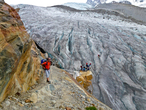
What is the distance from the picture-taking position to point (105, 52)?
766 inches

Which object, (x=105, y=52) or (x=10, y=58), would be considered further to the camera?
(x=105, y=52)

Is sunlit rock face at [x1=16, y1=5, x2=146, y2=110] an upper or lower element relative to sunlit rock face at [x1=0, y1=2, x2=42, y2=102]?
lower

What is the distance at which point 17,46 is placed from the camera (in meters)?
4.57

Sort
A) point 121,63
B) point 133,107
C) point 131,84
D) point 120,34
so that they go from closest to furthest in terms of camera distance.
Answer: point 133,107 < point 131,84 < point 121,63 < point 120,34

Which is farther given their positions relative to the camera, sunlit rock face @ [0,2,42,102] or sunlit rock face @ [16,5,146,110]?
sunlit rock face @ [16,5,146,110]

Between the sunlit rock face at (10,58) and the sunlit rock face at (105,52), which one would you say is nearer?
the sunlit rock face at (10,58)

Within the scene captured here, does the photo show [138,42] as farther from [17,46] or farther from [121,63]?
[17,46]

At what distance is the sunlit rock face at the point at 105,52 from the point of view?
13681mm

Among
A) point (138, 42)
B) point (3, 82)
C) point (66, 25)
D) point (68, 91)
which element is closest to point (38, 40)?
point (66, 25)

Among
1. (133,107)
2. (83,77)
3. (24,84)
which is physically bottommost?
(133,107)

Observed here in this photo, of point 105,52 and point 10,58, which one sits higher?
point 10,58

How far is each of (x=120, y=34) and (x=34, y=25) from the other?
1974 centimetres

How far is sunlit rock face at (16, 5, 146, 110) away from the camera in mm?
13681

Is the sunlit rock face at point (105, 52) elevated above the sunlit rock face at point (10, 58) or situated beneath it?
situated beneath
